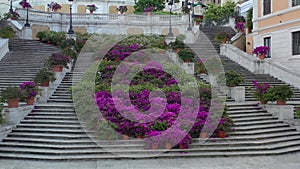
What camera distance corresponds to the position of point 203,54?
20938mm

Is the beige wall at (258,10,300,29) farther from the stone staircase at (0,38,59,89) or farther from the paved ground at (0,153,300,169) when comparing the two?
the stone staircase at (0,38,59,89)

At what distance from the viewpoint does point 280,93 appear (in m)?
12.0

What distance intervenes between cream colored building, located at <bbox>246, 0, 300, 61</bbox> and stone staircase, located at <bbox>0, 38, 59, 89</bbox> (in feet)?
45.2

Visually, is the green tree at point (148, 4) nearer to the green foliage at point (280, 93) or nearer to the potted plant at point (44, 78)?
the potted plant at point (44, 78)

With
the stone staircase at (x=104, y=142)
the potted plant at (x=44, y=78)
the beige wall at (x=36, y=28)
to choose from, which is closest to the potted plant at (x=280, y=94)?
the stone staircase at (x=104, y=142)

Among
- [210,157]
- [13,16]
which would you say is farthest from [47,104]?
[13,16]

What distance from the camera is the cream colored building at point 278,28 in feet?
58.1

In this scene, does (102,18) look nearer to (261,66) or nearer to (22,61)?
(22,61)

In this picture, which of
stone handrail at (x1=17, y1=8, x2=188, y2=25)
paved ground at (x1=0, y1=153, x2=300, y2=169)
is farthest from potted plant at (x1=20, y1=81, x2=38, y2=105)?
stone handrail at (x1=17, y1=8, x2=188, y2=25)

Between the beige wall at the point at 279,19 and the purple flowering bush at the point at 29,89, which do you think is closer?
A: the purple flowering bush at the point at 29,89

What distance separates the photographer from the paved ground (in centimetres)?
870

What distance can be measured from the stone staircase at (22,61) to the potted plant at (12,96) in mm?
4007

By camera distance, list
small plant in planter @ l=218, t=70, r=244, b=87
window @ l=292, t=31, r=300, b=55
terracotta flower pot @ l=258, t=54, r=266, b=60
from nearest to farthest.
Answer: small plant in planter @ l=218, t=70, r=244, b=87 < window @ l=292, t=31, r=300, b=55 < terracotta flower pot @ l=258, t=54, r=266, b=60

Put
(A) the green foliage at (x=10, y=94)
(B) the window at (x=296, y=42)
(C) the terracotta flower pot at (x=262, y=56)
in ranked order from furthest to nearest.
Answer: (C) the terracotta flower pot at (x=262, y=56) < (B) the window at (x=296, y=42) < (A) the green foliage at (x=10, y=94)
